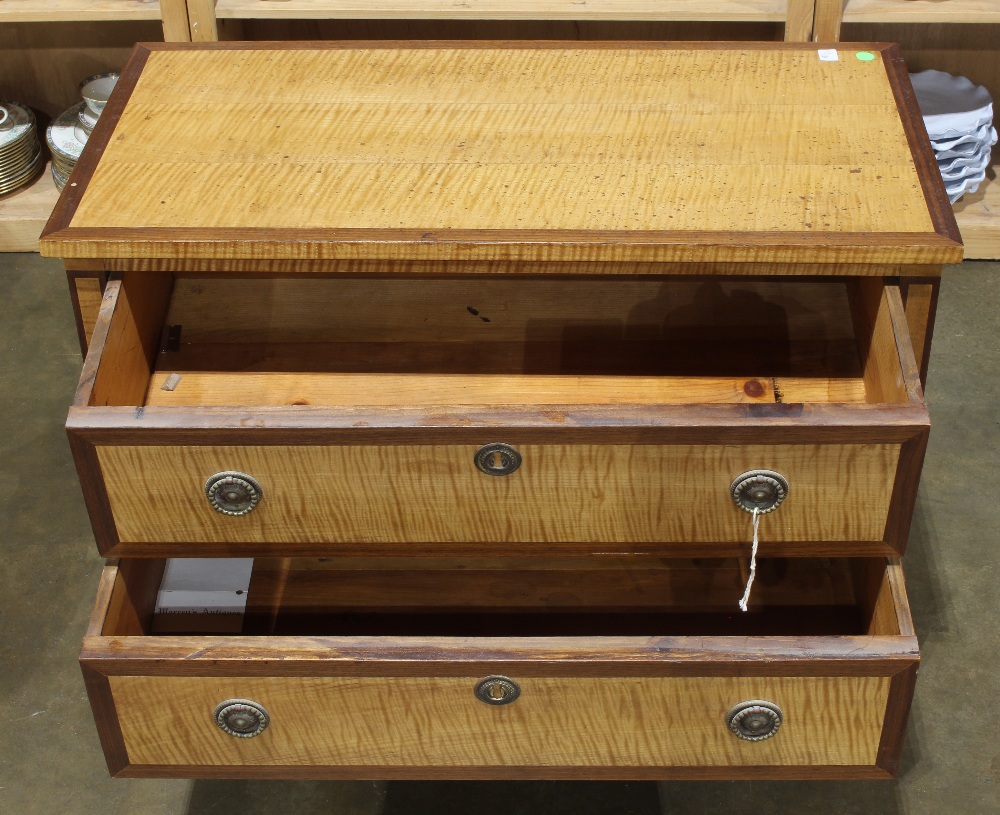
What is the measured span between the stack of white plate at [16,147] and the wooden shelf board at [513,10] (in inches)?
24.3

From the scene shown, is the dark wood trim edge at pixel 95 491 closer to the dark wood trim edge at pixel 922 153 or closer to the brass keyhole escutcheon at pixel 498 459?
the brass keyhole escutcheon at pixel 498 459

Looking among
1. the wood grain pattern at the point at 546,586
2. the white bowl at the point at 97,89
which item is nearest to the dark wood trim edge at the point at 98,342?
the wood grain pattern at the point at 546,586

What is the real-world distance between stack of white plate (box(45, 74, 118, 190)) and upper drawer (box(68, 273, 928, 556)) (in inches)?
38.4

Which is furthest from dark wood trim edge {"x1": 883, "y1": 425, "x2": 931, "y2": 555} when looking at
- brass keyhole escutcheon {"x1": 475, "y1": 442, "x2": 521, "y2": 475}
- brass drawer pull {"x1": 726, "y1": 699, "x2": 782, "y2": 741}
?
brass keyhole escutcheon {"x1": 475, "y1": 442, "x2": 521, "y2": 475}

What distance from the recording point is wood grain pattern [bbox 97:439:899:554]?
1.25 metres

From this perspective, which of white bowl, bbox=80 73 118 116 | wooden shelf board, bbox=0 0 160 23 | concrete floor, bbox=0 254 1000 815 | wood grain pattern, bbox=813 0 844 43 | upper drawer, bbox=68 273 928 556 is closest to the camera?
upper drawer, bbox=68 273 928 556

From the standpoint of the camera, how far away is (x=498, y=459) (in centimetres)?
125

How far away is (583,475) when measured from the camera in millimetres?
1265

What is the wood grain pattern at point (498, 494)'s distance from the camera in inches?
49.1

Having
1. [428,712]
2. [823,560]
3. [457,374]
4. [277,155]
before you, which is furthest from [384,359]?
[823,560]

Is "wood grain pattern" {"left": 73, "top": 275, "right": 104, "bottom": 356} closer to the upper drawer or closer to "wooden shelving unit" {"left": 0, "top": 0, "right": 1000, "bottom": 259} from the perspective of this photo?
the upper drawer

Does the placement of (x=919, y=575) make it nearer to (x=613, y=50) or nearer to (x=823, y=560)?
(x=823, y=560)

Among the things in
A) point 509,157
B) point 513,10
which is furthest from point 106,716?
point 513,10

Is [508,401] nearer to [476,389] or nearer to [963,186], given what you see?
[476,389]
